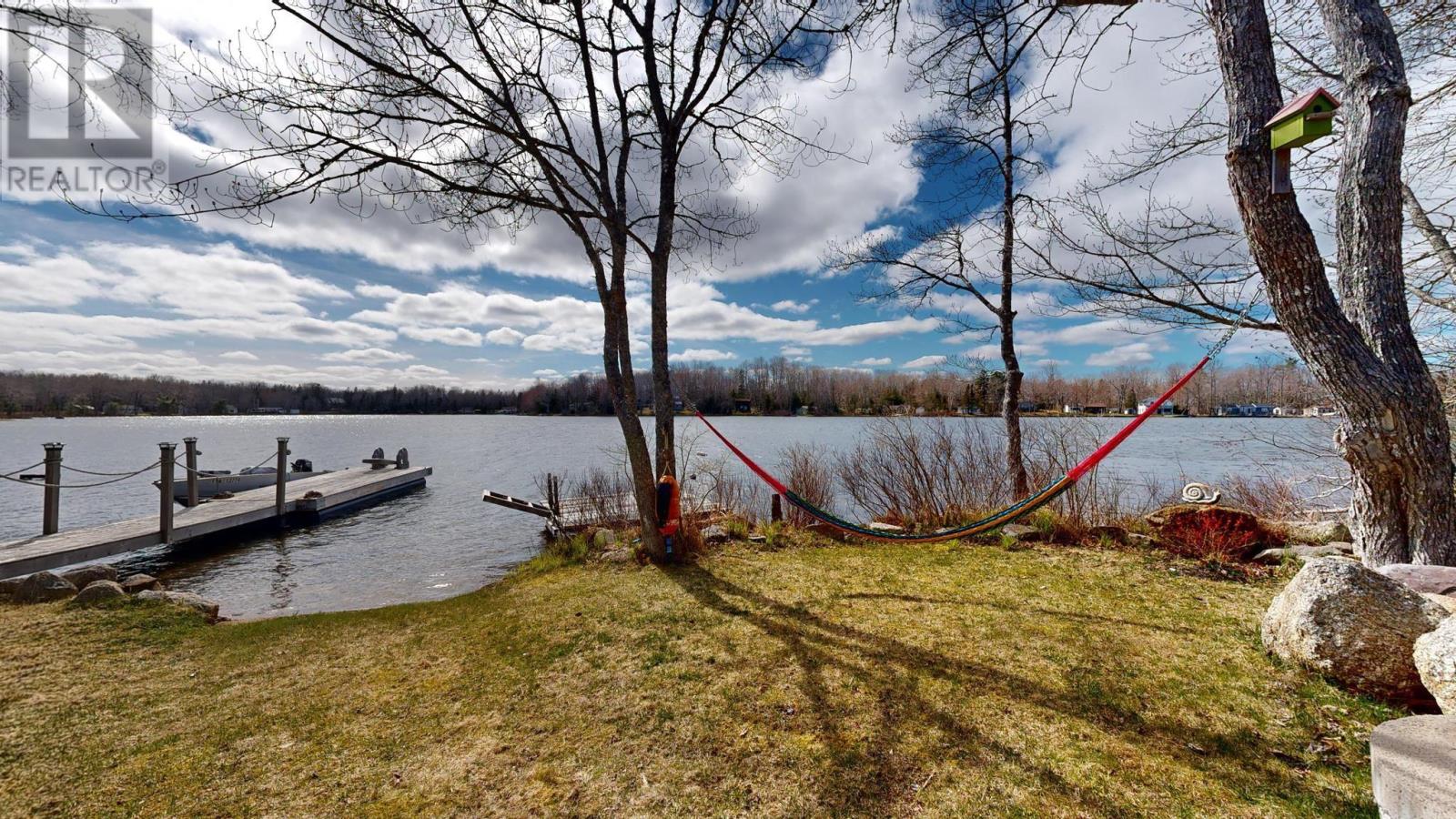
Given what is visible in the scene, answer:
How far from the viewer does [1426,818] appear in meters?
1.19

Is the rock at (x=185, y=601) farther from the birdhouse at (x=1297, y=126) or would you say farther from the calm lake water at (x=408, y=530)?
the birdhouse at (x=1297, y=126)

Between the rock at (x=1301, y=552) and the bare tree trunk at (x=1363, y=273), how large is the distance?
1.30m

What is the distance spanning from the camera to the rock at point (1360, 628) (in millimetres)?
1892

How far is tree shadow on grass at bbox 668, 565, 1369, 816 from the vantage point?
1.59m

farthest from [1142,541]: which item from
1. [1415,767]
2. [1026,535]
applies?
[1415,767]

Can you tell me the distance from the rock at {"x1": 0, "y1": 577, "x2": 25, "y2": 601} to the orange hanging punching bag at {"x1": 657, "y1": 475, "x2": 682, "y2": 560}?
4631 millimetres

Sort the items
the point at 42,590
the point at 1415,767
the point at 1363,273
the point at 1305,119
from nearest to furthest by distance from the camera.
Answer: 1. the point at 1415,767
2. the point at 1305,119
3. the point at 1363,273
4. the point at 42,590

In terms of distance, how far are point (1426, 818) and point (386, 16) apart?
529cm

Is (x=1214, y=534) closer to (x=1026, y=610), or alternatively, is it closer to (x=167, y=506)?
(x=1026, y=610)

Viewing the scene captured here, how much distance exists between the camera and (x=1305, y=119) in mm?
2074

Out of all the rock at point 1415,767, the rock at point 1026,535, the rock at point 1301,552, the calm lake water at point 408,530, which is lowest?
the calm lake water at point 408,530

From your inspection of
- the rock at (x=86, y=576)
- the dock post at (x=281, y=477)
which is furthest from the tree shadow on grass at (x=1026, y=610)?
the dock post at (x=281, y=477)

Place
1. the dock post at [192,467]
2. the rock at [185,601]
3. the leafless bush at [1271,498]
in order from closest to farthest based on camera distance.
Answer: the rock at [185,601] → the leafless bush at [1271,498] → the dock post at [192,467]

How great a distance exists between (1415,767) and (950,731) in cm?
111
